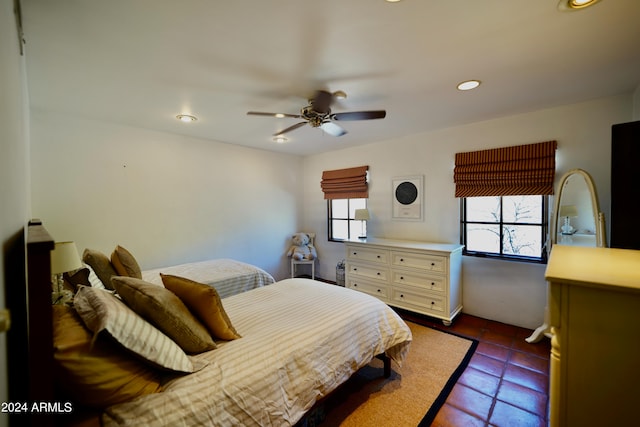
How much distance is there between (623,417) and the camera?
86 cm

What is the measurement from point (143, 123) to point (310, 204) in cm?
289

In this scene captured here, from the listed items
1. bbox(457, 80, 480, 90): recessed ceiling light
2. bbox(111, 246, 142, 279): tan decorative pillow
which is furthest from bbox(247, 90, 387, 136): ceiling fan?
bbox(111, 246, 142, 279): tan decorative pillow

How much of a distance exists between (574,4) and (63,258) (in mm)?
3356

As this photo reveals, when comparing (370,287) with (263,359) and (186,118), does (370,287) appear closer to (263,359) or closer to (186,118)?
(263,359)

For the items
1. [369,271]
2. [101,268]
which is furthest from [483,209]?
[101,268]

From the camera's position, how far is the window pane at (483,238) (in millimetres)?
3064

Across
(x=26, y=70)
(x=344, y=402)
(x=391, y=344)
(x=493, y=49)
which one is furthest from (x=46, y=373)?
(x=493, y=49)

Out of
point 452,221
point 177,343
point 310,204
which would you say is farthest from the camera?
point 310,204

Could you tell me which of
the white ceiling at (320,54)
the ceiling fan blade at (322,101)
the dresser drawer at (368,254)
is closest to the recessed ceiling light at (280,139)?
the white ceiling at (320,54)

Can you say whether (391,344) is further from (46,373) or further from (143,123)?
(143,123)

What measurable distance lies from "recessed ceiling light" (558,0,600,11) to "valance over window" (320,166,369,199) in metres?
2.88

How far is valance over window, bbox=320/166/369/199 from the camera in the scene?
13.5 ft

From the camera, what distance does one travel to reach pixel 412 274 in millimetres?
3158

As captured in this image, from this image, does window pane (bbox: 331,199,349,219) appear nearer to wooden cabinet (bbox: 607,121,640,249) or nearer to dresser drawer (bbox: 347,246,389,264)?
dresser drawer (bbox: 347,246,389,264)
